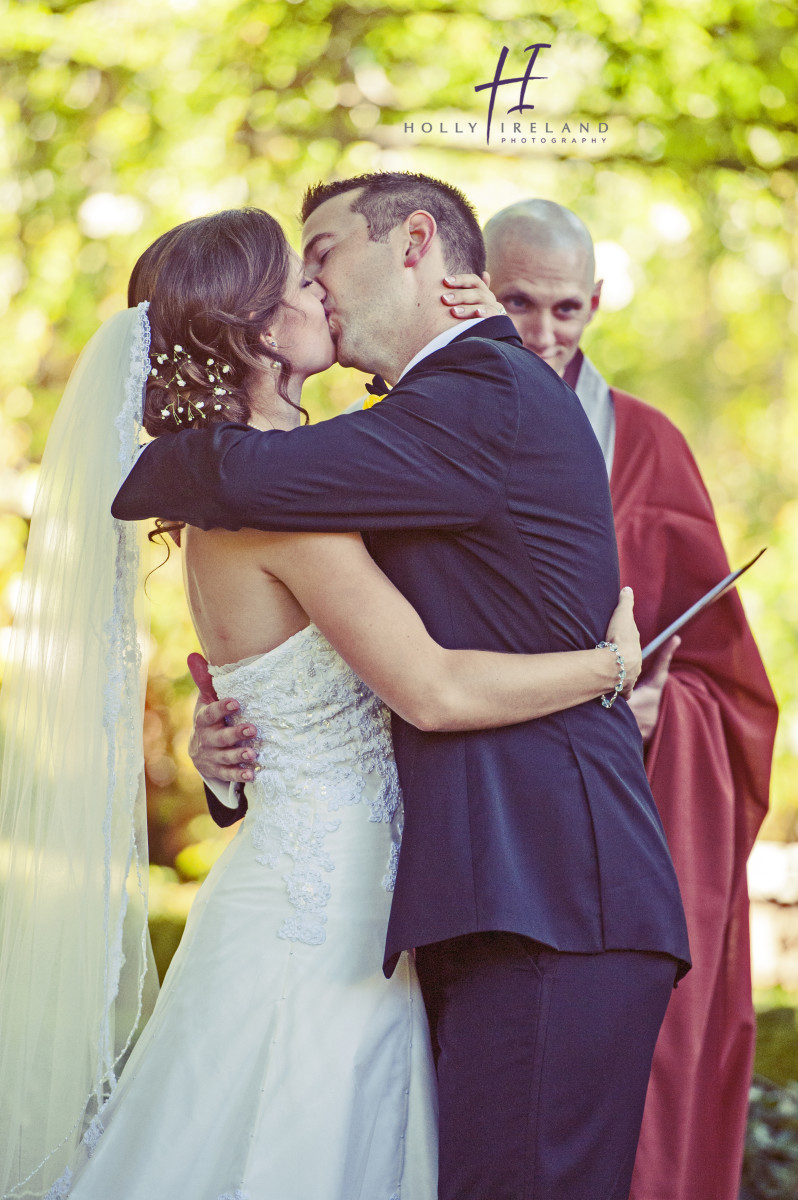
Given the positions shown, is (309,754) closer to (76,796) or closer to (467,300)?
(76,796)

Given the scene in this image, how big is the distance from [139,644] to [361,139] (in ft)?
11.2

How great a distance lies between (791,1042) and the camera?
4.07 metres

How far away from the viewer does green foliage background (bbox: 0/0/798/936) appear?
4574mm

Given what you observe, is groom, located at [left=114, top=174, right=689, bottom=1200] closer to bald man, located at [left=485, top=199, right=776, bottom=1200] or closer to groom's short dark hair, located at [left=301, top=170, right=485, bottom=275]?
groom's short dark hair, located at [left=301, top=170, right=485, bottom=275]

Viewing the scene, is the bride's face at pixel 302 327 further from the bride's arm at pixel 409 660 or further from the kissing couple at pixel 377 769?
the bride's arm at pixel 409 660

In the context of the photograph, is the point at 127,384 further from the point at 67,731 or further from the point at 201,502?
the point at 67,731

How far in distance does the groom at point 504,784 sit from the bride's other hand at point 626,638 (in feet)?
0.14

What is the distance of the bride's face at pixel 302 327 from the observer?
1.86m

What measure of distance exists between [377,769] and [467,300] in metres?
0.82

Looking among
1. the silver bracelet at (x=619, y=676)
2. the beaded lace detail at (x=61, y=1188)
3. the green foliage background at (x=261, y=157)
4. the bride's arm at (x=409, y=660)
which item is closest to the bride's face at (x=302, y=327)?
the bride's arm at (x=409, y=660)

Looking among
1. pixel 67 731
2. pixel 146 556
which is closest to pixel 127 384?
pixel 146 556

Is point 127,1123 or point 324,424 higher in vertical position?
point 324,424

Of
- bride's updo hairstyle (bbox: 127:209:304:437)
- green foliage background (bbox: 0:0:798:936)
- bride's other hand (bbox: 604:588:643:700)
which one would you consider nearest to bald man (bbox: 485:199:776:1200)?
bride's other hand (bbox: 604:588:643:700)

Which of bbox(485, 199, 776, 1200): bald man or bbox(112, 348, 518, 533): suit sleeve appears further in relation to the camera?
bbox(485, 199, 776, 1200): bald man
